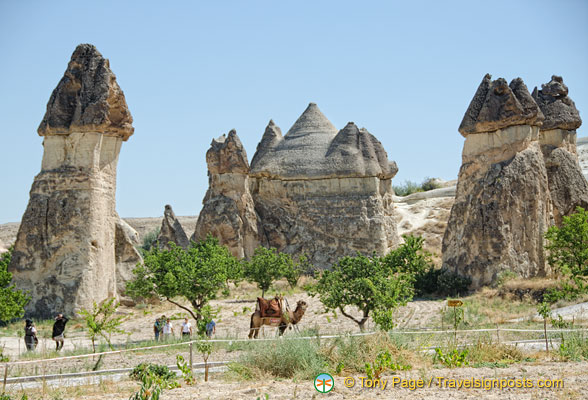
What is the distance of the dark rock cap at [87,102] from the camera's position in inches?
760

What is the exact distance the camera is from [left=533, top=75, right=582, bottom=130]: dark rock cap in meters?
25.0

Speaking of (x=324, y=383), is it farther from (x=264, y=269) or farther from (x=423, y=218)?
(x=423, y=218)

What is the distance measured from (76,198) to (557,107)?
16.9 m

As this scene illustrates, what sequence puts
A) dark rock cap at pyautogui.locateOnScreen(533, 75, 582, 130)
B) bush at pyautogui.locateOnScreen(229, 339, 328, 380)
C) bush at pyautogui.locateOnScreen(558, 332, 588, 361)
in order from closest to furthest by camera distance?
bush at pyautogui.locateOnScreen(229, 339, 328, 380) → bush at pyautogui.locateOnScreen(558, 332, 588, 361) → dark rock cap at pyautogui.locateOnScreen(533, 75, 582, 130)

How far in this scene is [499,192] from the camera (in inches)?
831

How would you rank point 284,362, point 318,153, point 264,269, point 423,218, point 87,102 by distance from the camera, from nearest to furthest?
1. point 284,362
2. point 87,102
3. point 264,269
4. point 318,153
5. point 423,218

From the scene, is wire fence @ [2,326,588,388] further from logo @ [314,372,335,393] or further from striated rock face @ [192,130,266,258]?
striated rock face @ [192,130,266,258]

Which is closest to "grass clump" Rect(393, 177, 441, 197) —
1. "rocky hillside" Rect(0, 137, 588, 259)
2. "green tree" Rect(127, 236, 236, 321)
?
"rocky hillside" Rect(0, 137, 588, 259)

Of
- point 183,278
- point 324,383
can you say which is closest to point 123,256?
point 183,278

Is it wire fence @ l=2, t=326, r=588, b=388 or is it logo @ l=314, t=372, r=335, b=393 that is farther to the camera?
wire fence @ l=2, t=326, r=588, b=388

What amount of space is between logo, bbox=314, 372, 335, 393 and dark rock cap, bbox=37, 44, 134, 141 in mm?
13498

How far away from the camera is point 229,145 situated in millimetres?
28141

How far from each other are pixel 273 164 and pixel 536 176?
11.9m

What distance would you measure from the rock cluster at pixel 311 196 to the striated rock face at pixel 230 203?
4 centimetres
